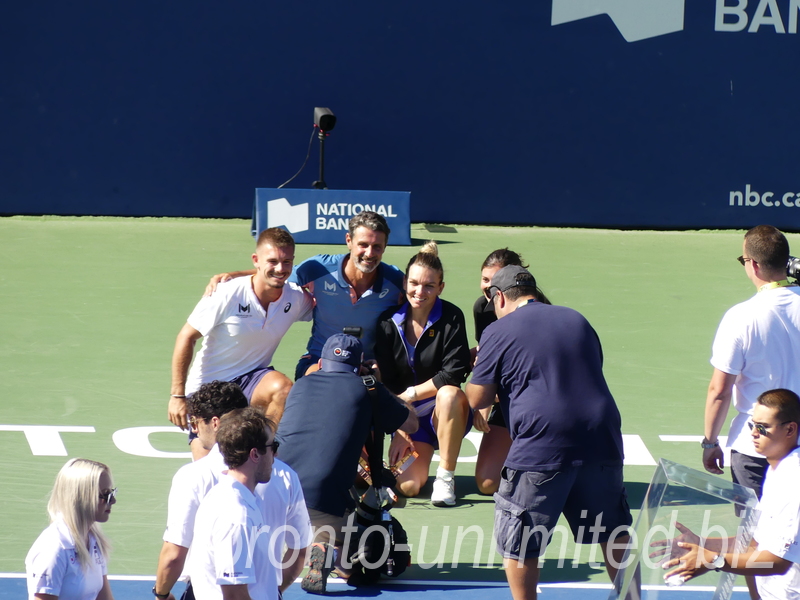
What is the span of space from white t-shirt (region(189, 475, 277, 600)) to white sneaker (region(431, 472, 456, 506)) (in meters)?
2.59

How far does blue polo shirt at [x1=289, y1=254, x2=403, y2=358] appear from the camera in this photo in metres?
6.77

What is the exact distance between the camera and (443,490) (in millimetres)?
6320

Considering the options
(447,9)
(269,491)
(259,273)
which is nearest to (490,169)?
(447,9)

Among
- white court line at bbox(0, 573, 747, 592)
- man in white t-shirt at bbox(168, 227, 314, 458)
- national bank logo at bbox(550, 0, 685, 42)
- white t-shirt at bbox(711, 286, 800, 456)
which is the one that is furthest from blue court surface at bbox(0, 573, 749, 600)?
national bank logo at bbox(550, 0, 685, 42)

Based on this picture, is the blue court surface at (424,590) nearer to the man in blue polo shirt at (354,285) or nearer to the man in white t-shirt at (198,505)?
the man in white t-shirt at (198,505)

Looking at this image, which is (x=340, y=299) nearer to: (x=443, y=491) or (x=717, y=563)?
(x=443, y=491)

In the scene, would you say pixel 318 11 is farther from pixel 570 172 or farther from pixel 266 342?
pixel 266 342

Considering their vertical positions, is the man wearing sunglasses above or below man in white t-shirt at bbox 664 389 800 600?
above

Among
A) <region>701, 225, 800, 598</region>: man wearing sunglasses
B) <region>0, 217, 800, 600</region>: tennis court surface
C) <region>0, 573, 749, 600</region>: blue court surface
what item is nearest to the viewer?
<region>701, 225, 800, 598</region>: man wearing sunglasses

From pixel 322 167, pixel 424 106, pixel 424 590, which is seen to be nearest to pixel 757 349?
pixel 424 590

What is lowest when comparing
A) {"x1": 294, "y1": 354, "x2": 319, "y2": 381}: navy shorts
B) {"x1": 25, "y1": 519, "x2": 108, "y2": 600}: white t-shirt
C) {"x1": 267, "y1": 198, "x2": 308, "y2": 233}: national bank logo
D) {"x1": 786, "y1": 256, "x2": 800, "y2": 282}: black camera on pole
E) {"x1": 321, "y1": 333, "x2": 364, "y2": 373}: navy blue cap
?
{"x1": 25, "y1": 519, "x2": 108, "y2": 600}: white t-shirt

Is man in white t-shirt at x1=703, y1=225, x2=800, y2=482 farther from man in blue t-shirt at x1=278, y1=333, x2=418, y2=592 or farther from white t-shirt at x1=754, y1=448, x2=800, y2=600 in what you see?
man in blue t-shirt at x1=278, y1=333, x2=418, y2=592

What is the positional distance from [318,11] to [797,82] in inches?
295

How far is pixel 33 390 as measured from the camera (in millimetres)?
8078
